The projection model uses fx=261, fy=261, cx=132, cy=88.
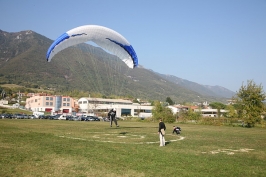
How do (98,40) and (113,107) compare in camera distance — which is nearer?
(98,40)

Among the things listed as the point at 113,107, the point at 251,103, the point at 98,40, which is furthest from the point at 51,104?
the point at 98,40

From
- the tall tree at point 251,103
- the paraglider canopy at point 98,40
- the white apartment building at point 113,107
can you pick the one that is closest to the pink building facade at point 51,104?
the white apartment building at point 113,107

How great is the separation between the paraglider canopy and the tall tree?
29.1m

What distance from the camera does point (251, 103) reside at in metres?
44.0

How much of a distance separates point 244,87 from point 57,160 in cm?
4246

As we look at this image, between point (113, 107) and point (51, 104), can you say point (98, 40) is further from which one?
point (51, 104)

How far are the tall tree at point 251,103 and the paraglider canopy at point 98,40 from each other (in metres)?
29.1

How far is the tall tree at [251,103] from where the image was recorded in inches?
1709

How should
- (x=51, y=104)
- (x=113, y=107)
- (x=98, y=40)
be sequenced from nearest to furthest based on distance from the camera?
(x=98, y=40)
(x=113, y=107)
(x=51, y=104)

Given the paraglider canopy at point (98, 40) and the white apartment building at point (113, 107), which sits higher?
the paraglider canopy at point (98, 40)

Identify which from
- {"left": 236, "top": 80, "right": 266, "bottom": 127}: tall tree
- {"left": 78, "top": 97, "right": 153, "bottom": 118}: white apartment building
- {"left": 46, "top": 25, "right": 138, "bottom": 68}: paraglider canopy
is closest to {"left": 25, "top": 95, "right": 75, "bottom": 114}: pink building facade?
{"left": 78, "top": 97, "right": 153, "bottom": 118}: white apartment building

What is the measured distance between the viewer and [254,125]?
4434 centimetres

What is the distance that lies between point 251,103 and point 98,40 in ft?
108

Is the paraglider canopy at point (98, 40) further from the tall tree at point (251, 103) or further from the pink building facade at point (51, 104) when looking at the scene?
the pink building facade at point (51, 104)
